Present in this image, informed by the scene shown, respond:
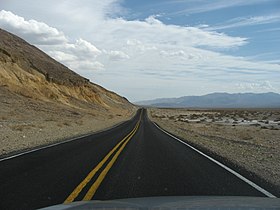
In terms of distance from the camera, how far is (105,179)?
30.1ft

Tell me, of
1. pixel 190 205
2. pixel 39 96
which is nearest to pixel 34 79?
pixel 39 96

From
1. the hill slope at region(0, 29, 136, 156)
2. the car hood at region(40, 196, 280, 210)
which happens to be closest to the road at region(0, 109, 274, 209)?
the car hood at region(40, 196, 280, 210)

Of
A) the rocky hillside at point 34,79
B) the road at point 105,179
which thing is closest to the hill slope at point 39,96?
the rocky hillside at point 34,79

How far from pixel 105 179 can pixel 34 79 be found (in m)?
65.3

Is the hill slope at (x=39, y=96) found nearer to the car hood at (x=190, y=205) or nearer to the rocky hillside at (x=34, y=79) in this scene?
the rocky hillside at (x=34, y=79)

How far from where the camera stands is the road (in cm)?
748

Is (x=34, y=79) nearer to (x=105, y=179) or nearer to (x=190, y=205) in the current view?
(x=105, y=179)

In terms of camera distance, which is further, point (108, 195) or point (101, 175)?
point (101, 175)

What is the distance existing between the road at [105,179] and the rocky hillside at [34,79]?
5046 centimetres

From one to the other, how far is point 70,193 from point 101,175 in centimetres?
220

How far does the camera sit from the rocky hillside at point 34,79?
64500 mm

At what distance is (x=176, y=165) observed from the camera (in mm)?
11859

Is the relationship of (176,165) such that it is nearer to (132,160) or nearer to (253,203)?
(132,160)

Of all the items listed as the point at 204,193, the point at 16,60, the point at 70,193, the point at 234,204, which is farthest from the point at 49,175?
the point at 16,60
